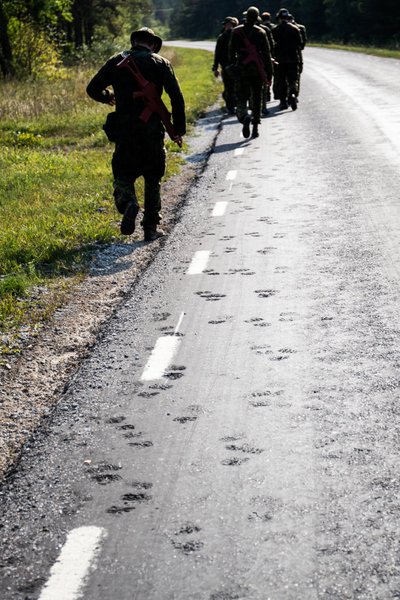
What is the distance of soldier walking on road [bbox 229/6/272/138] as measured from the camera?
15.5 m

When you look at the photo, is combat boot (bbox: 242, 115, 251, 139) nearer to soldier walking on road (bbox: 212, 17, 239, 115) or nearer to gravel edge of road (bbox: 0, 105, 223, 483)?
soldier walking on road (bbox: 212, 17, 239, 115)

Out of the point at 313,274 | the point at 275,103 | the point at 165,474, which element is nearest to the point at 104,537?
the point at 165,474

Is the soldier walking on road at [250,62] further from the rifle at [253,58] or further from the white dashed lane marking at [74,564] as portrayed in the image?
the white dashed lane marking at [74,564]

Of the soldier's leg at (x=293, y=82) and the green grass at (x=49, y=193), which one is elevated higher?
the soldier's leg at (x=293, y=82)

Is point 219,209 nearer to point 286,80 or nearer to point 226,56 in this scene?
point 226,56

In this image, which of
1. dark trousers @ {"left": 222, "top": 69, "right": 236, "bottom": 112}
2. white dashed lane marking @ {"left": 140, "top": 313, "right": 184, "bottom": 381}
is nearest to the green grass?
dark trousers @ {"left": 222, "top": 69, "right": 236, "bottom": 112}

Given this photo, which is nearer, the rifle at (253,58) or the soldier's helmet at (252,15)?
the rifle at (253,58)

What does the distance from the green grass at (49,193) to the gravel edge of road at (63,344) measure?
173mm

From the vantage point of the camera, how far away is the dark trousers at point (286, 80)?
1955cm

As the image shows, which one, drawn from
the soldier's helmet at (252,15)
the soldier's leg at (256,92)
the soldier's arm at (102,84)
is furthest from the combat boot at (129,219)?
the soldier's helmet at (252,15)

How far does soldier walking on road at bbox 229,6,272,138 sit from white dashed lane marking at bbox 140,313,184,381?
1029cm

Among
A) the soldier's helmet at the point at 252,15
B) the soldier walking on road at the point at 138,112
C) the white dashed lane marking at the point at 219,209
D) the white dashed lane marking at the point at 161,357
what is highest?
the soldier's helmet at the point at 252,15

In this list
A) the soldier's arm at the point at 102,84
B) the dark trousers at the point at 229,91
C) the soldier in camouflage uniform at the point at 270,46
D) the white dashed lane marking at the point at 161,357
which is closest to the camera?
the white dashed lane marking at the point at 161,357

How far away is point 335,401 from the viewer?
4641mm
